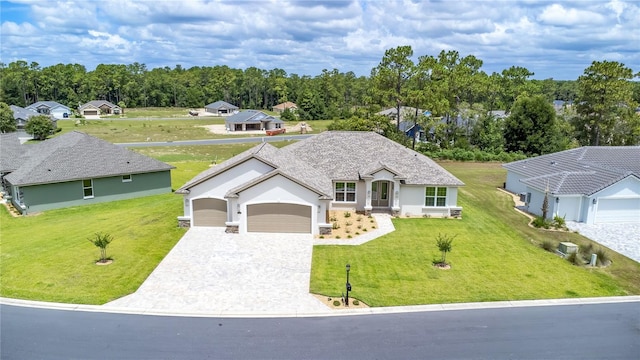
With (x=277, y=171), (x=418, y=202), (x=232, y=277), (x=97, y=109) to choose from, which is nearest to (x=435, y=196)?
(x=418, y=202)

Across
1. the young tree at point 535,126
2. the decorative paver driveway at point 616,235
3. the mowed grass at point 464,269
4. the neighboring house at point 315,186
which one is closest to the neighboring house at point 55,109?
the neighboring house at point 315,186

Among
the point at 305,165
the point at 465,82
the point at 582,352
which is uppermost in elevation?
the point at 465,82

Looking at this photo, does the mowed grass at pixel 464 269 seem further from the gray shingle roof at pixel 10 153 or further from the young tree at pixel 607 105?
the young tree at pixel 607 105

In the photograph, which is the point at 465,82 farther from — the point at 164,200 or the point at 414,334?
the point at 414,334

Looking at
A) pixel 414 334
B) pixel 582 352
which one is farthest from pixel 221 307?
pixel 582 352

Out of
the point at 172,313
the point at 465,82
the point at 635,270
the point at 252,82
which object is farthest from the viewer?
the point at 252,82

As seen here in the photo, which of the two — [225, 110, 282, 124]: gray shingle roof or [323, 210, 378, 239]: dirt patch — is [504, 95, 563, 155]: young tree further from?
[225, 110, 282, 124]: gray shingle roof

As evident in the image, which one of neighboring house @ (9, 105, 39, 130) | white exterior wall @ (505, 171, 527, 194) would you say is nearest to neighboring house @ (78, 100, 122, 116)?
neighboring house @ (9, 105, 39, 130)

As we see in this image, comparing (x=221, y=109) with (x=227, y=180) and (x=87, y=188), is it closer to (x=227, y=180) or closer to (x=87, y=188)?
(x=87, y=188)
